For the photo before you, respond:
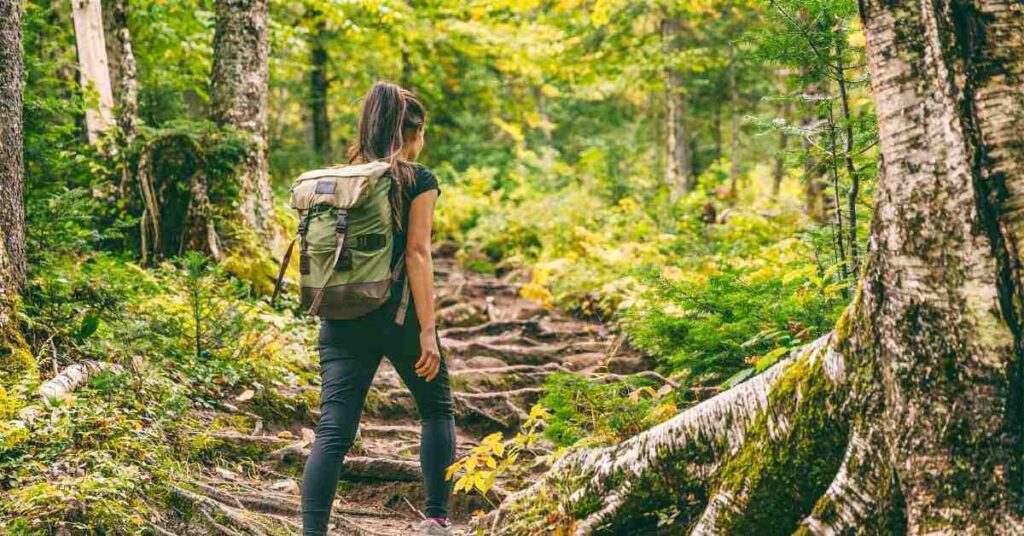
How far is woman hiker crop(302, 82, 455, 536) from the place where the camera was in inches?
150

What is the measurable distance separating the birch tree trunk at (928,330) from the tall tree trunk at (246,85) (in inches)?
304

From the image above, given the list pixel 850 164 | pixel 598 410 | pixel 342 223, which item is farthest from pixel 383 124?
pixel 850 164

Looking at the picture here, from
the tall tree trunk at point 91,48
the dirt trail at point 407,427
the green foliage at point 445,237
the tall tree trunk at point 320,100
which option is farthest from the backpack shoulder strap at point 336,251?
the tall tree trunk at point 320,100

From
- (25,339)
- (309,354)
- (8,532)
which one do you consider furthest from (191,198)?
(8,532)

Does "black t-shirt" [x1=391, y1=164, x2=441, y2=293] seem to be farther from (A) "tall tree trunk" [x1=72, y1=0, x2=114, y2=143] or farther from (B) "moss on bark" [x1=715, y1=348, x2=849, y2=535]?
(A) "tall tree trunk" [x1=72, y1=0, x2=114, y2=143]

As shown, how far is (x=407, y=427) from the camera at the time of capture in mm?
6934

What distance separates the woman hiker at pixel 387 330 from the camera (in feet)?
12.5

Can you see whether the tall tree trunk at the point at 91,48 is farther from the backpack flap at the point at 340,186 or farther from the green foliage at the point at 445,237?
the backpack flap at the point at 340,186

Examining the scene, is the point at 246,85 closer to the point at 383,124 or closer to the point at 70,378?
the point at 70,378

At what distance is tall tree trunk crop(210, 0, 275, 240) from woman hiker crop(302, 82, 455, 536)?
5887 millimetres

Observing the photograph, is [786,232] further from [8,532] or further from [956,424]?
[8,532]

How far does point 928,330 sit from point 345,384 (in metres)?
2.48

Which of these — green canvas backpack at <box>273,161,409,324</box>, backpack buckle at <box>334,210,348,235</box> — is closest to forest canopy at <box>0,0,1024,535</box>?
green canvas backpack at <box>273,161,409,324</box>

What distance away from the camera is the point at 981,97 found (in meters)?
2.66
